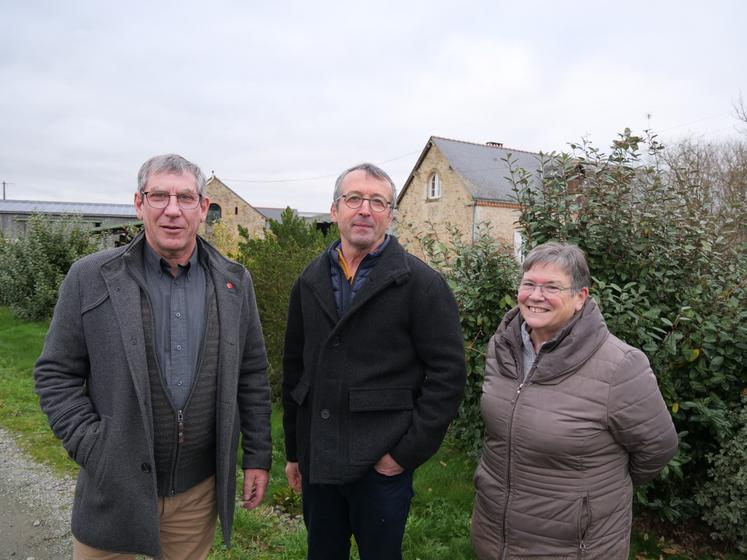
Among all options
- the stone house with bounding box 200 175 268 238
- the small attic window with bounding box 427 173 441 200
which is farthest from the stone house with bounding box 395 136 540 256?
the stone house with bounding box 200 175 268 238

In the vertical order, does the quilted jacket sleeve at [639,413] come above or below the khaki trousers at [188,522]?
above

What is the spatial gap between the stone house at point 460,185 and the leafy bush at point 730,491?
2242 cm

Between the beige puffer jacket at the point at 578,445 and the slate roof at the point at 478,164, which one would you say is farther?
the slate roof at the point at 478,164

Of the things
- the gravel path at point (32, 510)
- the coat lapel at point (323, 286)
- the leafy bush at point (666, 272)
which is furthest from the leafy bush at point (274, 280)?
the coat lapel at point (323, 286)

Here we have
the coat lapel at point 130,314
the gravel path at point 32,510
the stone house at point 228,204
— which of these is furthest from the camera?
the stone house at point 228,204

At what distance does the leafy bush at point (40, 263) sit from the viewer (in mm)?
12547

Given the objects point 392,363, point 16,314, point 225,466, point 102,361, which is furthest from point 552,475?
point 16,314

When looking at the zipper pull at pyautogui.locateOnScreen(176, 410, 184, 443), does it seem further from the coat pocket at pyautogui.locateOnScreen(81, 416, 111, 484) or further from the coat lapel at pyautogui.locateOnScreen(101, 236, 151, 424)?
the coat pocket at pyautogui.locateOnScreen(81, 416, 111, 484)

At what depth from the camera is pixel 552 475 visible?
2.38 metres

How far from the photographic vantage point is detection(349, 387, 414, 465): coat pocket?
237cm

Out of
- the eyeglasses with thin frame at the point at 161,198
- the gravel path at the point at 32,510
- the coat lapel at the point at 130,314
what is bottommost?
the gravel path at the point at 32,510

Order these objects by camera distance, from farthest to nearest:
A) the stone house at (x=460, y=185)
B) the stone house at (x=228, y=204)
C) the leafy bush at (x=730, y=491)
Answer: the stone house at (x=228, y=204) < the stone house at (x=460, y=185) < the leafy bush at (x=730, y=491)

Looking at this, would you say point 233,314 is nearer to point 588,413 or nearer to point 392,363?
point 392,363

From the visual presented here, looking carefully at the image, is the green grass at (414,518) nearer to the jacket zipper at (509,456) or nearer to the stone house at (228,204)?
the jacket zipper at (509,456)
